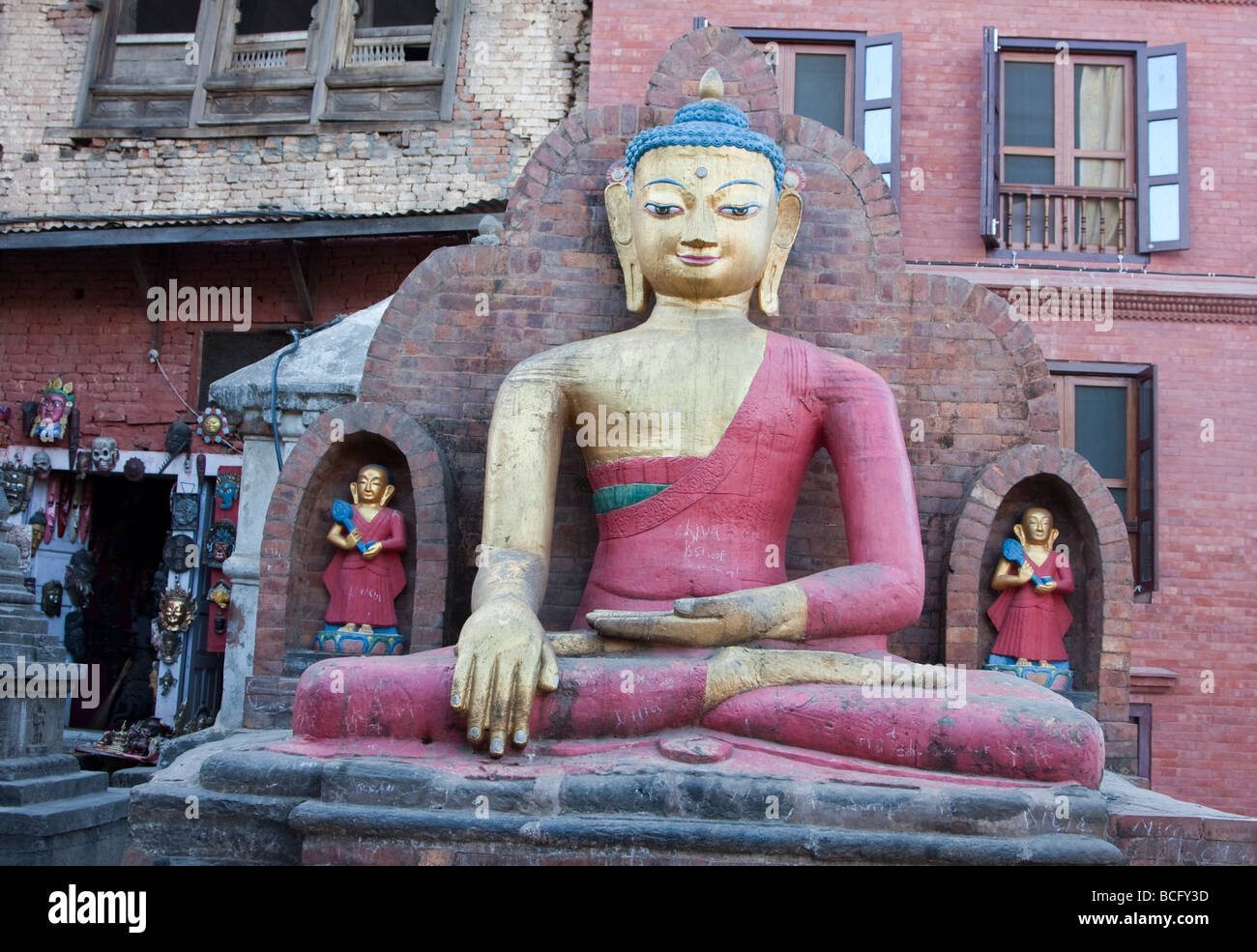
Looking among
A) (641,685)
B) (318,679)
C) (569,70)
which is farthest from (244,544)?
(569,70)

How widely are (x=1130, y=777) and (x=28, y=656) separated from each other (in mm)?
5825

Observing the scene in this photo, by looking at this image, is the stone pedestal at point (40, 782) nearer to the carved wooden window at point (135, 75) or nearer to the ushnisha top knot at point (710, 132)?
the ushnisha top knot at point (710, 132)

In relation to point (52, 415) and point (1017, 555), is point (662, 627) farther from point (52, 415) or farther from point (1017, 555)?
point (52, 415)

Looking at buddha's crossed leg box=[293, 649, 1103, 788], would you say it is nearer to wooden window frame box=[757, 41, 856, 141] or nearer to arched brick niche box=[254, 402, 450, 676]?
arched brick niche box=[254, 402, 450, 676]


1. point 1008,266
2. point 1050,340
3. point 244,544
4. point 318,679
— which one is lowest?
point 318,679

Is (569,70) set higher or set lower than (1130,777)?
higher

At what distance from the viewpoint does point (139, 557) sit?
14.2 metres

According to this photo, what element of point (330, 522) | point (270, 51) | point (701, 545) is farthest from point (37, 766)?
point (270, 51)

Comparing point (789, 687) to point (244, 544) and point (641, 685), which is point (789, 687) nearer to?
point (641, 685)

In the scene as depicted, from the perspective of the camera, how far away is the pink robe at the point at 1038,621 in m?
5.55

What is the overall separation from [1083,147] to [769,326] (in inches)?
303

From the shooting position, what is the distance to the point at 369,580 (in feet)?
18.6

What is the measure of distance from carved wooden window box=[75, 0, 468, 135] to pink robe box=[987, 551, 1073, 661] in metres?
9.47

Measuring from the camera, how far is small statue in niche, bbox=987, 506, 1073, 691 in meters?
5.54
